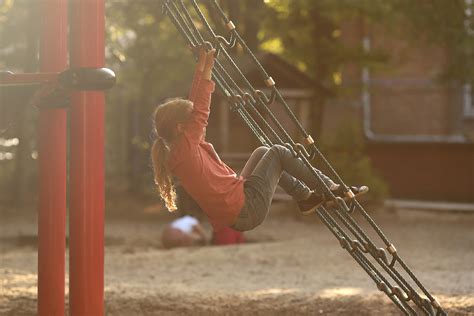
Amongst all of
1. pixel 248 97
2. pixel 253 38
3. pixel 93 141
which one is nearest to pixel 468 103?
pixel 253 38

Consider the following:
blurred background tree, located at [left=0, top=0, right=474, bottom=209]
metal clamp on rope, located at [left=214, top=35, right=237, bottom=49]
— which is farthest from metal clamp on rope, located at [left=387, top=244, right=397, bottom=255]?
blurred background tree, located at [left=0, top=0, right=474, bottom=209]

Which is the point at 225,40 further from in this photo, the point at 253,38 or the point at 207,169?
the point at 253,38

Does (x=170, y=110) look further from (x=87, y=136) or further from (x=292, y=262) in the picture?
(x=292, y=262)

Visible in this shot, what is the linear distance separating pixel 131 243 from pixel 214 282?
12.9 ft

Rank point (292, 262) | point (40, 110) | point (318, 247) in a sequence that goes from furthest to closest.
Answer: point (318, 247) < point (292, 262) < point (40, 110)

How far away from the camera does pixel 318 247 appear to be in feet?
38.9

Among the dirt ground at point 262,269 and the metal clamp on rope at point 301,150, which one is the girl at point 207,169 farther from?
the dirt ground at point 262,269

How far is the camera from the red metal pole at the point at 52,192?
589 centimetres

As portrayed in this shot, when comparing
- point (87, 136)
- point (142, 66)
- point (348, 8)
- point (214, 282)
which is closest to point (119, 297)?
point (214, 282)

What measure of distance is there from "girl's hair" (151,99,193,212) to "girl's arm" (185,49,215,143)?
0.13 ft

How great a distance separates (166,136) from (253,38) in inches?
392

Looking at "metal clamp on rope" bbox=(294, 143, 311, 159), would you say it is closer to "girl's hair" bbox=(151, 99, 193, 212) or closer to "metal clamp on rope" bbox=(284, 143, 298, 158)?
"metal clamp on rope" bbox=(284, 143, 298, 158)

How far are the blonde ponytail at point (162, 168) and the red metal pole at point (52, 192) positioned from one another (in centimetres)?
82

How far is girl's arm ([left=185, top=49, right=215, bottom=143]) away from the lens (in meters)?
5.18
